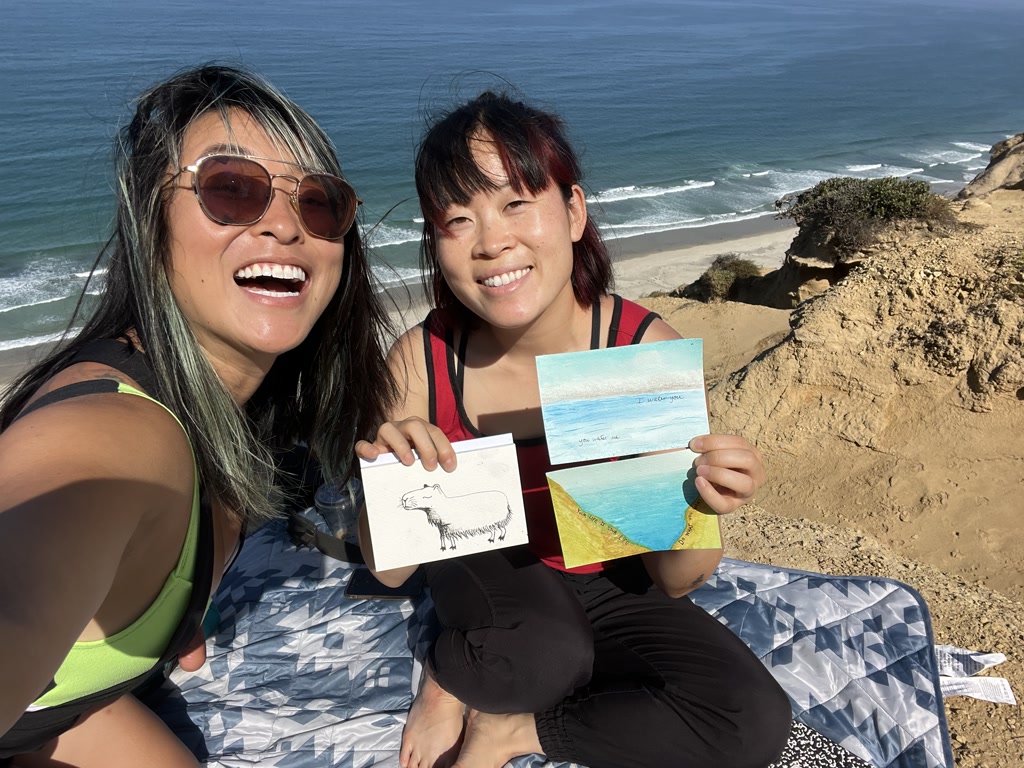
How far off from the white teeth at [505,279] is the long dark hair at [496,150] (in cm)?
22

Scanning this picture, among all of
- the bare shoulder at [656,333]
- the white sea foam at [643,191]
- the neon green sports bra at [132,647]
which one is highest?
the bare shoulder at [656,333]

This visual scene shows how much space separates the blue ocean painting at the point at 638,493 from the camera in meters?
1.79

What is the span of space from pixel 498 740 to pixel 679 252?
55.9 ft

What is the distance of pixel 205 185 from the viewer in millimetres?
1608

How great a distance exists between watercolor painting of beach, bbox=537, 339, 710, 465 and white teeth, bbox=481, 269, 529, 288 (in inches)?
13.3

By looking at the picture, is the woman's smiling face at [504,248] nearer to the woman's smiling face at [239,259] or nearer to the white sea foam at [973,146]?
the woman's smiling face at [239,259]

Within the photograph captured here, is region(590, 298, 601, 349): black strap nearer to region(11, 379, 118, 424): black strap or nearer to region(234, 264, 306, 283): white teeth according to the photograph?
region(234, 264, 306, 283): white teeth

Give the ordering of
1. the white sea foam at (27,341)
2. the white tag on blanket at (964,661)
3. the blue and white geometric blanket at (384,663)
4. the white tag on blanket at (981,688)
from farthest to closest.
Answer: the white sea foam at (27,341), the white tag on blanket at (964,661), the white tag on blanket at (981,688), the blue and white geometric blanket at (384,663)

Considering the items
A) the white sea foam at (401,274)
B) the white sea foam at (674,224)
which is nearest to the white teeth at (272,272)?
the white sea foam at (401,274)

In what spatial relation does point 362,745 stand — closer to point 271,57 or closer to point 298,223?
point 298,223

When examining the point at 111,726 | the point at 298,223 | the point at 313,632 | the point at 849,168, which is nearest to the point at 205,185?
the point at 298,223

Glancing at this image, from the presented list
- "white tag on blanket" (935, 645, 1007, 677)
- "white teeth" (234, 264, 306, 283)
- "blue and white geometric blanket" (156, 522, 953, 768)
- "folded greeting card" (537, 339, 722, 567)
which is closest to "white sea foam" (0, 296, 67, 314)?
"blue and white geometric blanket" (156, 522, 953, 768)

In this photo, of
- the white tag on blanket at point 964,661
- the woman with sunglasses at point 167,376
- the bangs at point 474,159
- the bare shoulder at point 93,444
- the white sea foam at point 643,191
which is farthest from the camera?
the white sea foam at point 643,191

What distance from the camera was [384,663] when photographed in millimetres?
2541
